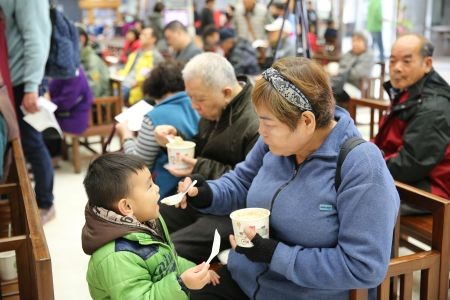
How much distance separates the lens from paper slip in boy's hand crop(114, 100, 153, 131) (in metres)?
2.78

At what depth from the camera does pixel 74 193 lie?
4.41 m

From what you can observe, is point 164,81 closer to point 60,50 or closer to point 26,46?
point 26,46

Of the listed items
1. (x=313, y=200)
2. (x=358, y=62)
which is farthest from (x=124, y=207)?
(x=358, y=62)

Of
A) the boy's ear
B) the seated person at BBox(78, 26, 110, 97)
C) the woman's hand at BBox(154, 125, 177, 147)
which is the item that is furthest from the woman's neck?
the seated person at BBox(78, 26, 110, 97)

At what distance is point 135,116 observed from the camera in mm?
2805

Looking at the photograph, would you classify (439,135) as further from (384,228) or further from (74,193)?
(74,193)

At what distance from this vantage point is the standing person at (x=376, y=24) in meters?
7.38

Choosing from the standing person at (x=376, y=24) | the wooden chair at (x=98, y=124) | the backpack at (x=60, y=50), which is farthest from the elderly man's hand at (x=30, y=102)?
the standing person at (x=376, y=24)

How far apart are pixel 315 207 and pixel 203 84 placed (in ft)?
3.21

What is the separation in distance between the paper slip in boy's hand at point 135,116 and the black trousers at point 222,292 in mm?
1172

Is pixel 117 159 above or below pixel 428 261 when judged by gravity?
above

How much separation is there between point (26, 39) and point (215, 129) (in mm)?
1410

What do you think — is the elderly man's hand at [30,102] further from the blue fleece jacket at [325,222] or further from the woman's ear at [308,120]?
the woman's ear at [308,120]

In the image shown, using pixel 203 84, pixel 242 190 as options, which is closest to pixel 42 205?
pixel 203 84
